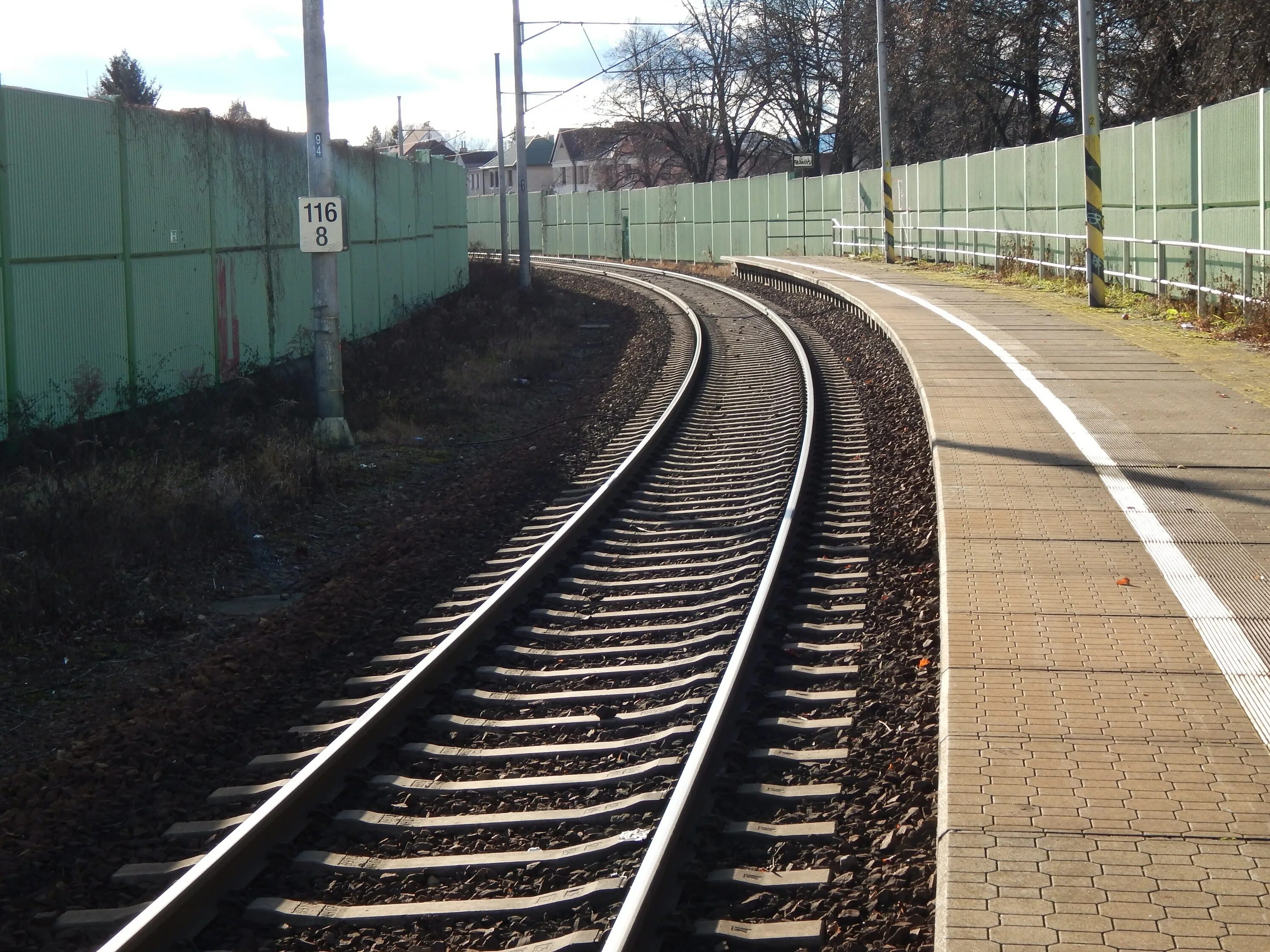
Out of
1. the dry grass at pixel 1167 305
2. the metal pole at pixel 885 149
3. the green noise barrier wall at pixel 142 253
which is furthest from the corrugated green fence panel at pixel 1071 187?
the green noise barrier wall at pixel 142 253

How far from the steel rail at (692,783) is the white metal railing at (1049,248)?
35.3 ft

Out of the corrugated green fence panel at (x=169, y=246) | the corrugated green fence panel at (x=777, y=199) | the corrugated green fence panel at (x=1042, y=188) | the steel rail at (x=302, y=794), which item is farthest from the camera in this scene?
the corrugated green fence panel at (x=777, y=199)

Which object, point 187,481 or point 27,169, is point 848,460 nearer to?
point 187,481

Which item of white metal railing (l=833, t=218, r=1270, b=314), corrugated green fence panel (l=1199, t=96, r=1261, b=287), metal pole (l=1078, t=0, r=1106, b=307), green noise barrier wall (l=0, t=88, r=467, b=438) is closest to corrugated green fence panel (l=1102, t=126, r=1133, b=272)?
white metal railing (l=833, t=218, r=1270, b=314)

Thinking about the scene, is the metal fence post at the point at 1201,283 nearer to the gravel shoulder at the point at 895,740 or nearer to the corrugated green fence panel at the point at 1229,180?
the corrugated green fence panel at the point at 1229,180

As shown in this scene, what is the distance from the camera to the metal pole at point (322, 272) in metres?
13.0

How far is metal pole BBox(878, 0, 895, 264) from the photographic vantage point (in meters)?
34.3

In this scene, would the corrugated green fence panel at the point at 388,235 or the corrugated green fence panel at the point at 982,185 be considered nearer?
the corrugated green fence panel at the point at 388,235

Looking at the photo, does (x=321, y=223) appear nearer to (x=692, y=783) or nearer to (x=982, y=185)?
(x=692, y=783)

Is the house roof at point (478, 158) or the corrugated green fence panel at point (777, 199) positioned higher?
the house roof at point (478, 158)

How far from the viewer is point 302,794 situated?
5215mm

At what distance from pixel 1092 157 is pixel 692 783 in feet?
58.4

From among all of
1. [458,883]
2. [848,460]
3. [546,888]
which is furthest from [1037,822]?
[848,460]

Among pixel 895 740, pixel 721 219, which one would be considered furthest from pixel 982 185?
pixel 895 740
